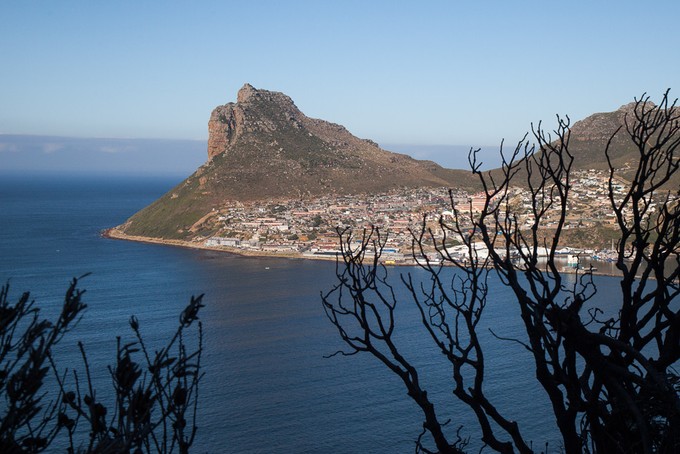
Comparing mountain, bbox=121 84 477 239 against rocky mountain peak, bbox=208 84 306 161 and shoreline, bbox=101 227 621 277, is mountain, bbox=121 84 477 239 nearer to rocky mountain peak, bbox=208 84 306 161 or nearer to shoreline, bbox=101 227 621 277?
rocky mountain peak, bbox=208 84 306 161

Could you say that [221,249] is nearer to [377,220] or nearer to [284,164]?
[377,220]

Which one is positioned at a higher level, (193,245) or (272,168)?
(272,168)

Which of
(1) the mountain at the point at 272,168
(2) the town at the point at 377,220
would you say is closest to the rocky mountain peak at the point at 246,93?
(1) the mountain at the point at 272,168

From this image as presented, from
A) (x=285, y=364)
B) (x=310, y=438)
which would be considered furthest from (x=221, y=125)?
(x=310, y=438)

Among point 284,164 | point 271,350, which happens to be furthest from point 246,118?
point 271,350

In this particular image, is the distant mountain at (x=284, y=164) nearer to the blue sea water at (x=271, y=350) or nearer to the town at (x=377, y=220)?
the town at (x=377, y=220)

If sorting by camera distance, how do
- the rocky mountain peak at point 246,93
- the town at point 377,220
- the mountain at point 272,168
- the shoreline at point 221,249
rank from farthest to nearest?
the rocky mountain peak at point 246,93 → the mountain at point 272,168 → the town at point 377,220 → the shoreline at point 221,249
